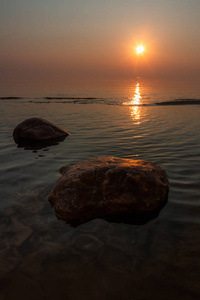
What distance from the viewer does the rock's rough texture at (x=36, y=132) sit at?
8188 millimetres

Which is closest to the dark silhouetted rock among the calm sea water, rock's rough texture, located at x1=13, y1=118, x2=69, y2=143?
rock's rough texture, located at x1=13, y1=118, x2=69, y2=143

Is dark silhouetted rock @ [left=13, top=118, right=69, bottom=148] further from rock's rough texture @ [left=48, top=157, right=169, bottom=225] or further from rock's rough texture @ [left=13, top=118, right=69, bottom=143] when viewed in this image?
rock's rough texture @ [left=48, top=157, right=169, bottom=225]

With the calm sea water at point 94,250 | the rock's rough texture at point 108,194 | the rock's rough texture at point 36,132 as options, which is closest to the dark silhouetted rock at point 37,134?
the rock's rough texture at point 36,132

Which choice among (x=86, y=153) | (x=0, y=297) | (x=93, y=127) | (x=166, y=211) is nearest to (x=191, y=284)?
(x=166, y=211)

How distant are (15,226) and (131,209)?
5.28 feet

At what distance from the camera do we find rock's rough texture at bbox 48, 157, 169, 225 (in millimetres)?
3352

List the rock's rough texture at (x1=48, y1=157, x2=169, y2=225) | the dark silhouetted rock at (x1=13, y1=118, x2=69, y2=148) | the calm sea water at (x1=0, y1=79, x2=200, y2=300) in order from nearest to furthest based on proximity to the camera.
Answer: the calm sea water at (x1=0, y1=79, x2=200, y2=300)
the rock's rough texture at (x1=48, y1=157, x2=169, y2=225)
the dark silhouetted rock at (x1=13, y1=118, x2=69, y2=148)

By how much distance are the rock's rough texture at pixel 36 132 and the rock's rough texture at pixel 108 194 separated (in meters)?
4.85

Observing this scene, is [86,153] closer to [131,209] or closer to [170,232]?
[131,209]

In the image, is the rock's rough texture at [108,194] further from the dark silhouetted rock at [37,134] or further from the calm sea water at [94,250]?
the dark silhouetted rock at [37,134]

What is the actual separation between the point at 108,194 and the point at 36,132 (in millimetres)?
5599

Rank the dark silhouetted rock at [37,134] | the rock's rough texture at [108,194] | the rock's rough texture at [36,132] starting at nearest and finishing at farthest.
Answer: the rock's rough texture at [108,194]
the dark silhouetted rock at [37,134]
the rock's rough texture at [36,132]

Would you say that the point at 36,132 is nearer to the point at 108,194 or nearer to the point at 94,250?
the point at 108,194

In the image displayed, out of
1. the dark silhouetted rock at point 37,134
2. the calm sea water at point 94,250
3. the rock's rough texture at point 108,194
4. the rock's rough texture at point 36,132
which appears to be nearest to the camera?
the calm sea water at point 94,250
